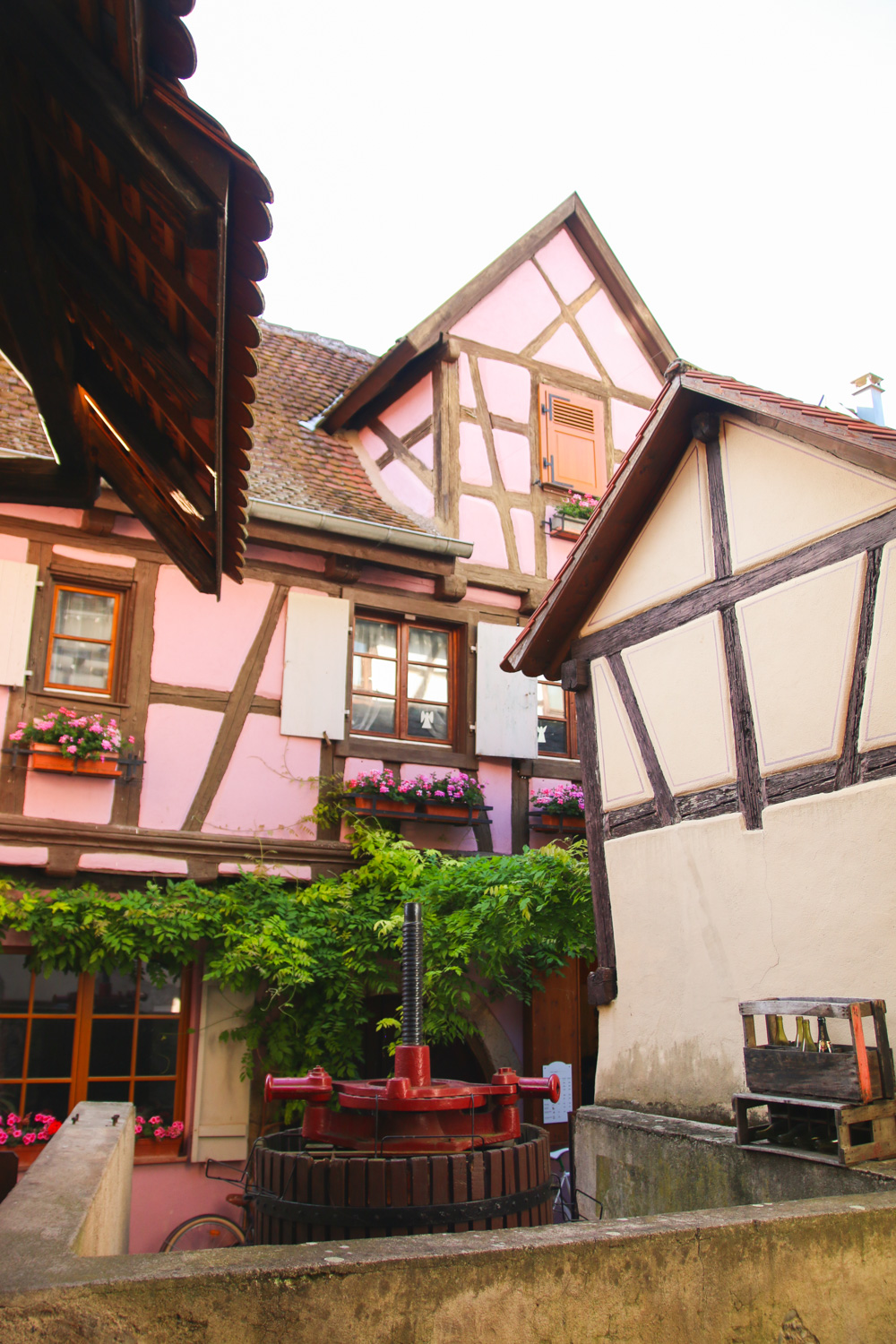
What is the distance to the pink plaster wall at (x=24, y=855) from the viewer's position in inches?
284

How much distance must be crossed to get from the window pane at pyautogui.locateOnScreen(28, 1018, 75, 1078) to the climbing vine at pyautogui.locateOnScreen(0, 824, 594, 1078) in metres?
0.51

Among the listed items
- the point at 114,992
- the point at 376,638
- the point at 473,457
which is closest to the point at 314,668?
the point at 376,638

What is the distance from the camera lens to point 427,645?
940 centimetres

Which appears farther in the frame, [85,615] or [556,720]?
[556,720]

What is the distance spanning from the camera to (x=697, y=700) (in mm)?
5840

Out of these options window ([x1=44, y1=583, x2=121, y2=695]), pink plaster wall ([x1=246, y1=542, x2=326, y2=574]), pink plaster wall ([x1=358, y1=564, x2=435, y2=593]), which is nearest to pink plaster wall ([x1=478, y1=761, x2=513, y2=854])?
pink plaster wall ([x1=358, y1=564, x2=435, y2=593])

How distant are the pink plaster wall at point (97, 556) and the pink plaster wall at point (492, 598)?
9.73 feet

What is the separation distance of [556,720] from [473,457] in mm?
2522

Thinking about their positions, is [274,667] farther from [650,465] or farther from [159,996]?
[650,465]

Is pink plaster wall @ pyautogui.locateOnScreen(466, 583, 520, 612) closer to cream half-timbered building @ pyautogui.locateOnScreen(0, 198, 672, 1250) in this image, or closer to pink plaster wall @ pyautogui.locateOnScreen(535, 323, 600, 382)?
cream half-timbered building @ pyautogui.locateOnScreen(0, 198, 672, 1250)

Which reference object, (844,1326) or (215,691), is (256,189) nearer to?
(844,1326)

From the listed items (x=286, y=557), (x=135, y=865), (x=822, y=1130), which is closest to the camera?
(x=822, y=1130)

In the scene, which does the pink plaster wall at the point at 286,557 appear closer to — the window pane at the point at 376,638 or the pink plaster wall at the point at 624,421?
the window pane at the point at 376,638

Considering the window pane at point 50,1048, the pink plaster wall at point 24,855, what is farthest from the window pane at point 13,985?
the pink plaster wall at point 24,855
